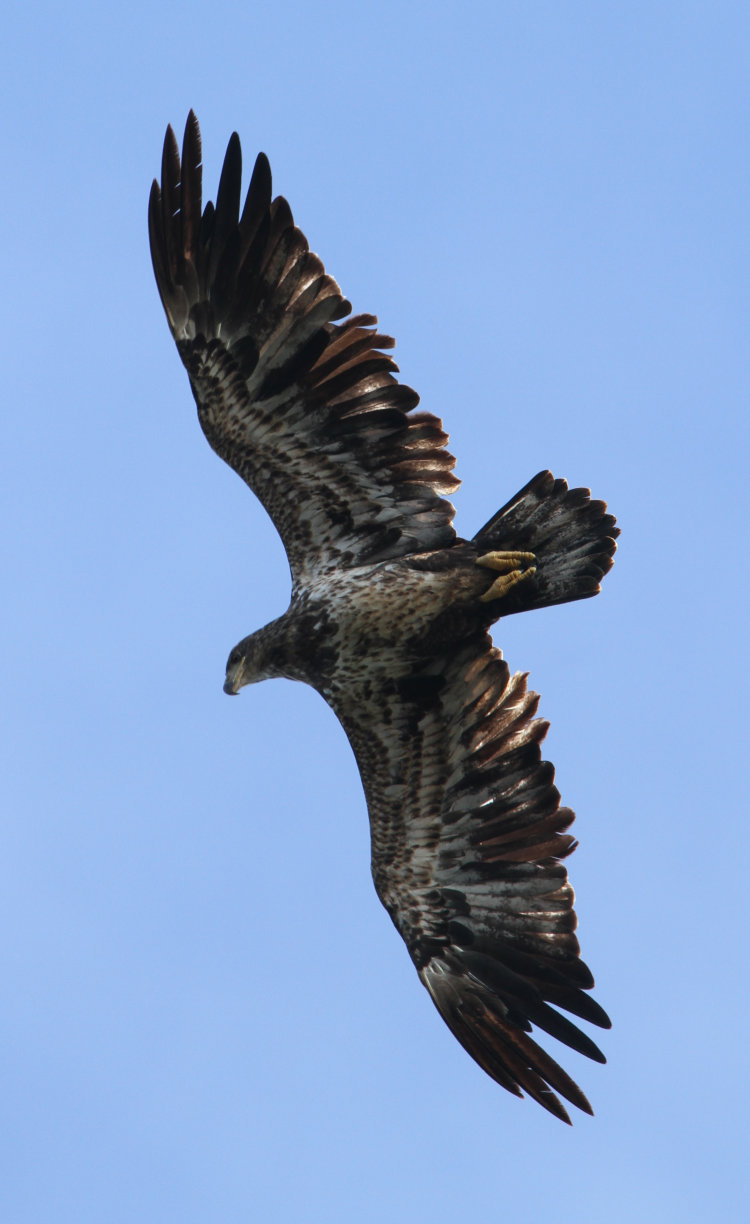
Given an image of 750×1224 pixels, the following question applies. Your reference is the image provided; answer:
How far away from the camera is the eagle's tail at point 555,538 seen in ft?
34.6

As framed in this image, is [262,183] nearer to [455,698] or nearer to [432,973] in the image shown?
[455,698]

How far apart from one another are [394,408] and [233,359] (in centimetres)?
97

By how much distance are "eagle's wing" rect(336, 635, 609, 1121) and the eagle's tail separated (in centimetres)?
56

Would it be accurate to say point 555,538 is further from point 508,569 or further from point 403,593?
point 403,593

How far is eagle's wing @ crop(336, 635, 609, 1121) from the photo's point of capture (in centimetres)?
1088

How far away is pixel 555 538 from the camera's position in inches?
417

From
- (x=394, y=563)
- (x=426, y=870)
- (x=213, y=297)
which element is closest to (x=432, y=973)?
(x=426, y=870)

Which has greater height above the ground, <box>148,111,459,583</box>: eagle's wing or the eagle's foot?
<box>148,111,459,583</box>: eagle's wing

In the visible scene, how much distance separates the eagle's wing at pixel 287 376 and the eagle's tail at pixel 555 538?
1.34 feet

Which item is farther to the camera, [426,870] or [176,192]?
[426,870]

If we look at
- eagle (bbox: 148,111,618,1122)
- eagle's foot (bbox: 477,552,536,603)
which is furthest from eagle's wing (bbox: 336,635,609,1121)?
eagle's foot (bbox: 477,552,536,603)

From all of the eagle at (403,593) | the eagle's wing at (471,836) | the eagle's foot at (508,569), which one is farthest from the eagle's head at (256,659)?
the eagle's foot at (508,569)

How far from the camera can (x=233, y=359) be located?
34.8 feet

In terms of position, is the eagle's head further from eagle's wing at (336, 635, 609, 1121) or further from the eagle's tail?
the eagle's tail
